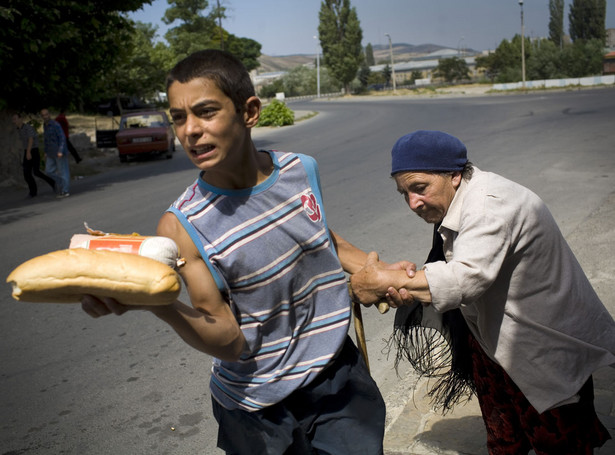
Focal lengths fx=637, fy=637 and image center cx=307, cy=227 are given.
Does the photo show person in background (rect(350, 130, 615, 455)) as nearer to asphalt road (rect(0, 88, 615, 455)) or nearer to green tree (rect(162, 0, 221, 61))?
asphalt road (rect(0, 88, 615, 455))

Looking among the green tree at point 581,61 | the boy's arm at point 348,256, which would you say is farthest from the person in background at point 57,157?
the green tree at point 581,61

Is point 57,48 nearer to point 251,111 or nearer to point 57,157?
point 57,157

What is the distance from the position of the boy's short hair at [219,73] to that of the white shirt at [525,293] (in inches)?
33.4

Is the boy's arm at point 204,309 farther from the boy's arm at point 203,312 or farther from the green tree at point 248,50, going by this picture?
the green tree at point 248,50

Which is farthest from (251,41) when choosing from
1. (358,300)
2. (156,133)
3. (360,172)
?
(358,300)

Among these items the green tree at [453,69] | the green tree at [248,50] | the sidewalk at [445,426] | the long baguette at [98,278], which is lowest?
the sidewalk at [445,426]

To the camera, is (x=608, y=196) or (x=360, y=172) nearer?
(x=608, y=196)

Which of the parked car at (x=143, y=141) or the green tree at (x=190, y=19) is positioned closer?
the parked car at (x=143, y=141)

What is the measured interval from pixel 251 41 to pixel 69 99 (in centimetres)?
10329

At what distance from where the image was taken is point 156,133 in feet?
64.9

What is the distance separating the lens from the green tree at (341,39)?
86812 millimetres

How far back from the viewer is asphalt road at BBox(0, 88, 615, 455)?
383cm

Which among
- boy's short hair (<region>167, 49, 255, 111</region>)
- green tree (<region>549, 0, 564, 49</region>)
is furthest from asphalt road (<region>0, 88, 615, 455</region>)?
green tree (<region>549, 0, 564, 49</region>)

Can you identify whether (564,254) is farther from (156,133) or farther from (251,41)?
(251,41)
